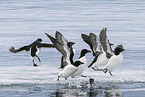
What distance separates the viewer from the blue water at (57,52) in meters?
9.52

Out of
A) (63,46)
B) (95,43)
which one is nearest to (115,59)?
(95,43)

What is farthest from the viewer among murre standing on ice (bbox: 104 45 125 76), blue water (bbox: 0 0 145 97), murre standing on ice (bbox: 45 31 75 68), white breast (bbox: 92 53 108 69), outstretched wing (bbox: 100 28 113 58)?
white breast (bbox: 92 53 108 69)

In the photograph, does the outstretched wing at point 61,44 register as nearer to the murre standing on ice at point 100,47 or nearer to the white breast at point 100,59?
the murre standing on ice at point 100,47

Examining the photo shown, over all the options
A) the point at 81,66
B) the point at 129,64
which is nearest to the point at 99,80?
the point at 81,66

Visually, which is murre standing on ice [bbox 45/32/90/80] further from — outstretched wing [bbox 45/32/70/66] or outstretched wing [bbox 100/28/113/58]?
outstretched wing [bbox 100/28/113/58]

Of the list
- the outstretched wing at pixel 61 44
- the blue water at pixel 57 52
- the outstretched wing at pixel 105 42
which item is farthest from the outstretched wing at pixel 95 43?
the outstretched wing at pixel 61 44

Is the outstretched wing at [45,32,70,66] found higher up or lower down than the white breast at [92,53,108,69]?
higher up

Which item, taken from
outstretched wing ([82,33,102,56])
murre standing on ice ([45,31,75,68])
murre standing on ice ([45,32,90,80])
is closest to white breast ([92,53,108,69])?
outstretched wing ([82,33,102,56])

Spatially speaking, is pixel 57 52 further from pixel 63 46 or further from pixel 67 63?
pixel 63 46

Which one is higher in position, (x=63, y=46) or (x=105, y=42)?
(x=105, y=42)

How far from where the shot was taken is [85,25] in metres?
22.2

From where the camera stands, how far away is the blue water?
952cm

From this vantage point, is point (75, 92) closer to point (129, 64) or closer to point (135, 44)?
point (129, 64)

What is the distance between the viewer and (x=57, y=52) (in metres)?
14.6
